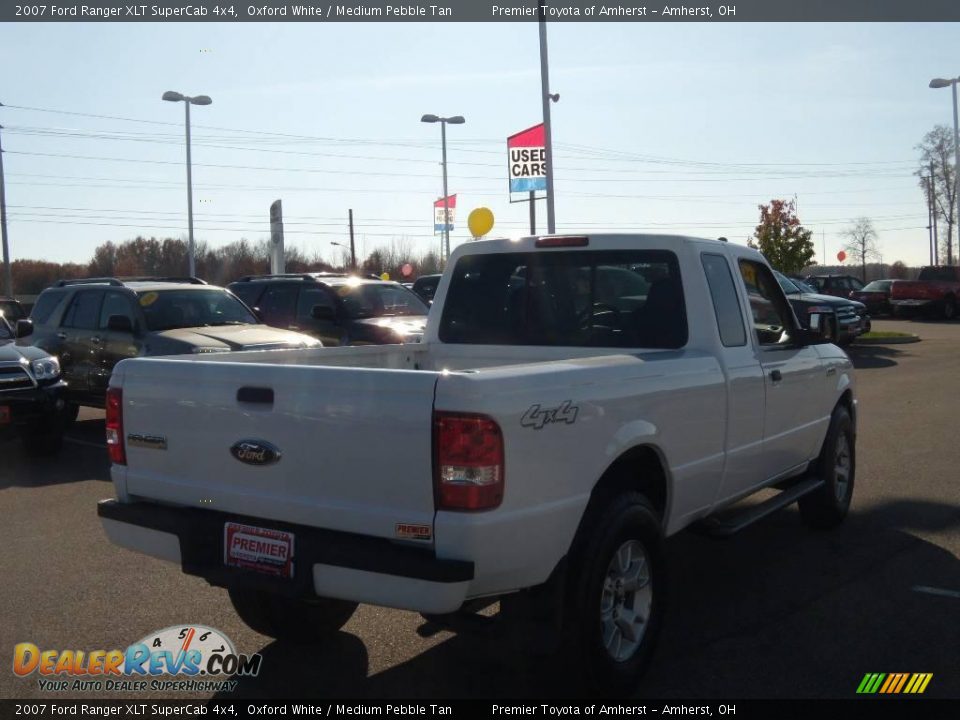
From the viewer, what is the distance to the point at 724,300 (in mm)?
5551

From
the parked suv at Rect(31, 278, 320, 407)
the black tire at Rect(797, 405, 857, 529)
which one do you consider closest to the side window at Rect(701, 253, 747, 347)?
the black tire at Rect(797, 405, 857, 529)

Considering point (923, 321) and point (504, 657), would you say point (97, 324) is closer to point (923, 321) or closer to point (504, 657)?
point (504, 657)

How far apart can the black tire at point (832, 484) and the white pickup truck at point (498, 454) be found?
4.18 feet

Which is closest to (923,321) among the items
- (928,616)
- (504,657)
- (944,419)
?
(944,419)

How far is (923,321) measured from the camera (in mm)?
35250

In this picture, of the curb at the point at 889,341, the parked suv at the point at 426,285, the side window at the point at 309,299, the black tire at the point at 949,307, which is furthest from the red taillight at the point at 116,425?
the black tire at the point at 949,307

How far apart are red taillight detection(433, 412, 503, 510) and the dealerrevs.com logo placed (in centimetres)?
168

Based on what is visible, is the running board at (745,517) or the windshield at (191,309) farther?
the windshield at (191,309)

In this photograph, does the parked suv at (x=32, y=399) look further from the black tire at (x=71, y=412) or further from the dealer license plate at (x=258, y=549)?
the dealer license plate at (x=258, y=549)

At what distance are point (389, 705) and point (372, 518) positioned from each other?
1.00m

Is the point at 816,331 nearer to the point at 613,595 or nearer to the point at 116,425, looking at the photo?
the point at 613,595

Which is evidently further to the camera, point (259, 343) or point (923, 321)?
point (923, 321)

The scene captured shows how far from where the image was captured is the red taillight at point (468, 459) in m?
3.47

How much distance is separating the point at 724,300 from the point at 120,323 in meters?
7.82
